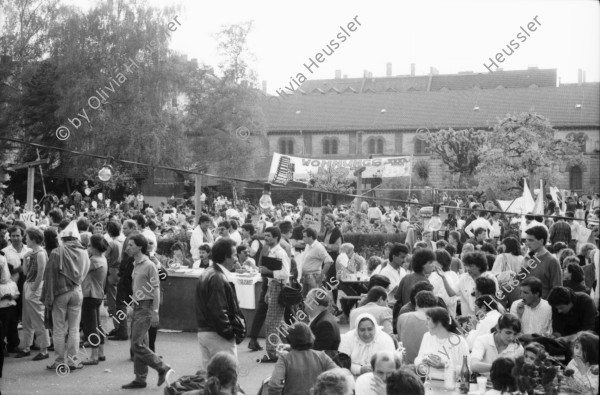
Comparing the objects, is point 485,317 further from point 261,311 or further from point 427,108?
point 427,108

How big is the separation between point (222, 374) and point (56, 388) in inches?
170

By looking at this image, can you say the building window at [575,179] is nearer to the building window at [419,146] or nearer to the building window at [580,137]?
the building window at [580,137]

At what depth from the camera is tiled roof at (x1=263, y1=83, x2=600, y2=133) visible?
3078 inches

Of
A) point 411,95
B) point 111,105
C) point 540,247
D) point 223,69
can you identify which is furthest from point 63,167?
point 411,95

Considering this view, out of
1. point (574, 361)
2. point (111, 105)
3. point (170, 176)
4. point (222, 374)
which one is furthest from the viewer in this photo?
point (170, 176)

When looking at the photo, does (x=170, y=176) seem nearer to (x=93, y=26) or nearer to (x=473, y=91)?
(x=93, y=26)

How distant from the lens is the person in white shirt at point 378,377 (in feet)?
21.4

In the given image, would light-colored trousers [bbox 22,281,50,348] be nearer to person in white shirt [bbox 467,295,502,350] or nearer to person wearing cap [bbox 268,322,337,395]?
person wearing cap [bbox 268,322,337,395]

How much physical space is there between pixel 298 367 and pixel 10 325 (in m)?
5.82

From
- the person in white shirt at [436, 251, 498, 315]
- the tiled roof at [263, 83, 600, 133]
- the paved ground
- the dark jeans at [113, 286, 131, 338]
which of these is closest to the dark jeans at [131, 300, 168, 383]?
the paved ground

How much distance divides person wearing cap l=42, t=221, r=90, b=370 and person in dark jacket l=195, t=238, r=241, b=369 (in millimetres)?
2558

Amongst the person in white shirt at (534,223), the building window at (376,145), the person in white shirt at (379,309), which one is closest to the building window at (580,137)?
the building window at (376,145)

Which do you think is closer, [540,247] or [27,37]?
[540,247]

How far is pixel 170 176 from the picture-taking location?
180 feet
